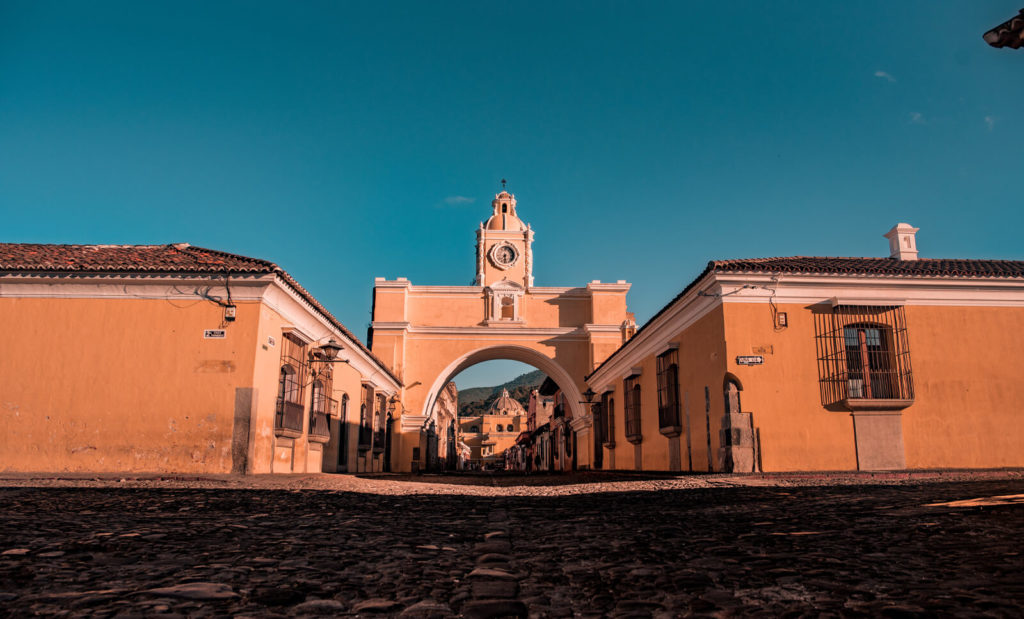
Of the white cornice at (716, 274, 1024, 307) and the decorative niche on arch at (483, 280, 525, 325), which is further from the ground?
the decorative niche on arch at (483, 280, 525, 325)

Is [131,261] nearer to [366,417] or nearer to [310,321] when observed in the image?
[310,321]

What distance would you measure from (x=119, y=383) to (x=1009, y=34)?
12462 millimetres

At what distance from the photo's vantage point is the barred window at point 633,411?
19.7 metres

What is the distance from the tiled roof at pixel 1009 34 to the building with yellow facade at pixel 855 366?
8111 mm

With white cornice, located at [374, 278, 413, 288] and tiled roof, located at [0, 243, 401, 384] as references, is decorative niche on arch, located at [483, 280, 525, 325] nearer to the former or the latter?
white cornice, located at [374, 278, 413, 288]

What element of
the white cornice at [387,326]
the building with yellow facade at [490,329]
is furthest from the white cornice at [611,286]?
the white cornice at [387,326]

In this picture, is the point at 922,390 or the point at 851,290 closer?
the point at 922,390

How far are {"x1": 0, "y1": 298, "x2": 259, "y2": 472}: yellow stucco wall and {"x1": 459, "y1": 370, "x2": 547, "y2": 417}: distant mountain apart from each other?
88767 millimetres

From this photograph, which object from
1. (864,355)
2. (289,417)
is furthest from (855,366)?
(289,417)

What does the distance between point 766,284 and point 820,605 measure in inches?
443

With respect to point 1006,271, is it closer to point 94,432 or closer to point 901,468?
point 901,468

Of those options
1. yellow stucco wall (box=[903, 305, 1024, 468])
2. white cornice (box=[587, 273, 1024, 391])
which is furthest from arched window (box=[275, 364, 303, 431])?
yellow stucco wall (box=[903, 305, 1024, 468])

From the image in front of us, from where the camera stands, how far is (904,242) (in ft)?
55.6

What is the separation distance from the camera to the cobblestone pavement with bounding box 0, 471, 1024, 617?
6.85 ft
